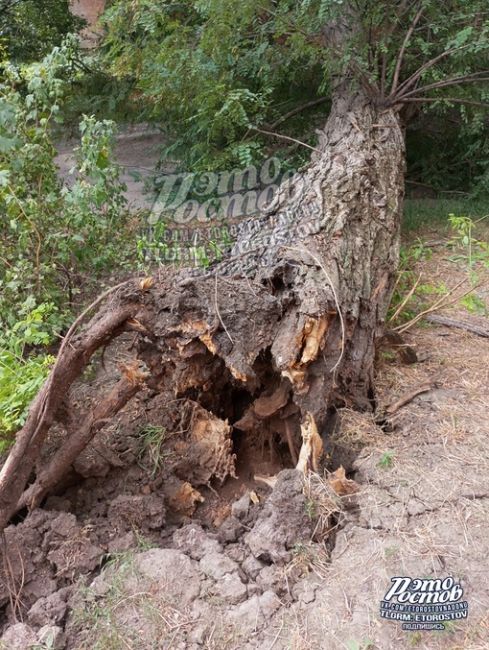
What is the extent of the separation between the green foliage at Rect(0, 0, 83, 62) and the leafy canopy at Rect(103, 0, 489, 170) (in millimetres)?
1888

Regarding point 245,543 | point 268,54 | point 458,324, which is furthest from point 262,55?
point 245,543

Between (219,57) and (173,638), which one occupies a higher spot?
(219,57)

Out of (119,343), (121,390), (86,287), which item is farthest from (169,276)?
(86,287)

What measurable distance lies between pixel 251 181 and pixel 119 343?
8.94 ft

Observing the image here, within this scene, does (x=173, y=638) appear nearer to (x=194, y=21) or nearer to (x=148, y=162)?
(x=194, y=21)

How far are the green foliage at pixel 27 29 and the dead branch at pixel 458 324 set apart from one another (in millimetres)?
5453

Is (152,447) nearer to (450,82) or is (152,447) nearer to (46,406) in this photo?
(46,406)

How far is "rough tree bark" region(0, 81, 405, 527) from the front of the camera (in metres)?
2.50

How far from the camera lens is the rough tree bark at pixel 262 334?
2.50 meters

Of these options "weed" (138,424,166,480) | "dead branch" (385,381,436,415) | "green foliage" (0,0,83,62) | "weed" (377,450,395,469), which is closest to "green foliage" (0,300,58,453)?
A: "weed" (138,424,166,480)

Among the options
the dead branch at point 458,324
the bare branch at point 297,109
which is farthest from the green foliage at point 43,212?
the dead branch at point 458,324

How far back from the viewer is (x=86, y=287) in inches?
169

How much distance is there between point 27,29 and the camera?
23.2 feet

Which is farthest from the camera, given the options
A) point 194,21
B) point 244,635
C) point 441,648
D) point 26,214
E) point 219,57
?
point 194,21
